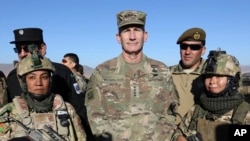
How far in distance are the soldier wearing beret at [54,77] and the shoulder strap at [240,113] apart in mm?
2027

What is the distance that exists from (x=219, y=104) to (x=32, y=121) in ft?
7.05

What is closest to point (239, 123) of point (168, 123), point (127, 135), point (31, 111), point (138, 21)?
point (168, 123)

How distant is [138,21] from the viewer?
12.9 feet

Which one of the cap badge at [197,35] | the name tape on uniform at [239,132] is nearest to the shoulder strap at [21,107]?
the name tape on uniform at [239,132]

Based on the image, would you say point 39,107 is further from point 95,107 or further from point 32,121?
point 95,107

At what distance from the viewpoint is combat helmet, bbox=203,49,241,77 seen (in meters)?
4.09

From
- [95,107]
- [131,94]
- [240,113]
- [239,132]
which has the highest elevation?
[131,94]

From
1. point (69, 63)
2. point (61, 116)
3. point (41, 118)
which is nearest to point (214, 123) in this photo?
point (61, 116)

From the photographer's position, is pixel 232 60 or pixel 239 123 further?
pixel 232 60

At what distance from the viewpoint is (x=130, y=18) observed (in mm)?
3918

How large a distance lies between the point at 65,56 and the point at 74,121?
18.3ft

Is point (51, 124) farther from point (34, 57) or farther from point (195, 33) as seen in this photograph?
point (195, 33)

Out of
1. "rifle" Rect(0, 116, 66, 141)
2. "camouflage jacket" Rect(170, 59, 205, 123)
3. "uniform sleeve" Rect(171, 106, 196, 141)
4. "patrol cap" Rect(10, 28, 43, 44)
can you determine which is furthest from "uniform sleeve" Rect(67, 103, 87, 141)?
"camouflage jacket" Rect(170, 59, 205, 123)

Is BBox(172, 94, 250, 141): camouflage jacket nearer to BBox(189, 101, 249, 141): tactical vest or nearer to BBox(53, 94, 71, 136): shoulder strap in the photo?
BBox(189, 101, 249, 141): tactical vest
